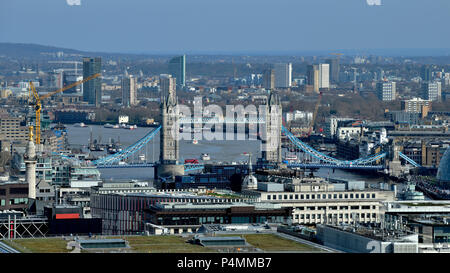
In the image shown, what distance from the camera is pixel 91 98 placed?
2594 inches

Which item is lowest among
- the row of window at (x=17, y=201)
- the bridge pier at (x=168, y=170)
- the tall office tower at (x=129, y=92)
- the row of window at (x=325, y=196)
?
the bridge pier at (x=168, y=170)

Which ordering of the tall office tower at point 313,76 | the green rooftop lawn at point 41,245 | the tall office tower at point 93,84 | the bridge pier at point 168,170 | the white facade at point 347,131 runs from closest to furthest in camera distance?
the green rooftop lawn at point 41,245
the bridge pier at point 168,170
the white facade at point 347,131
the tall office tower at point 93,84
the tall office tower at point 313,76

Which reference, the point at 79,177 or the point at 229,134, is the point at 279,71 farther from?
the point at 79,177

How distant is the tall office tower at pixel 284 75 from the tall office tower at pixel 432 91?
467 inches

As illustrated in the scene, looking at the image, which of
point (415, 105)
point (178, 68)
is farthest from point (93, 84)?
point (415, 105)

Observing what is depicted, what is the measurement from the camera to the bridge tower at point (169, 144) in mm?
30109

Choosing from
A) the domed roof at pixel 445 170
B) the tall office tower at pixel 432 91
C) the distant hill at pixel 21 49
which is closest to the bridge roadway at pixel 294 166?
the distant hill at pixel 21 49

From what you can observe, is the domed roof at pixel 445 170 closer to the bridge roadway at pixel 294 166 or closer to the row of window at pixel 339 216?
the bridge roadway at pixel 294 166

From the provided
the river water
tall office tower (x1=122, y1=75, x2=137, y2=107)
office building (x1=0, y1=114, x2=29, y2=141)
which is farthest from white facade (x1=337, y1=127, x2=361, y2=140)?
tall office tower (x1=122, y1=75, x2=137, y2=107)

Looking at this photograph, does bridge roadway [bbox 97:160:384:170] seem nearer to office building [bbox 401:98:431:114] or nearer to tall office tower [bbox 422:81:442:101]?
office building [bbox 401:98:431:114]

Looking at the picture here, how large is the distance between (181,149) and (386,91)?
2478 cm

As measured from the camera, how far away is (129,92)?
219 ft

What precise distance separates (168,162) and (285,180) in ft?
51.3
